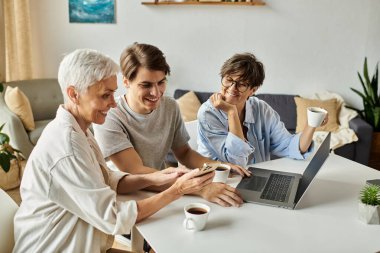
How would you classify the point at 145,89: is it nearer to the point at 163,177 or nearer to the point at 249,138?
the point at 163,177

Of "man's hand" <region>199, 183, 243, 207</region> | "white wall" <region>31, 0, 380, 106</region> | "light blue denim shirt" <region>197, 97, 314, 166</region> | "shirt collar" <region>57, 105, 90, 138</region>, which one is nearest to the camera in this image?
"shirt collar" <region>57, 105, 90, 138</region>

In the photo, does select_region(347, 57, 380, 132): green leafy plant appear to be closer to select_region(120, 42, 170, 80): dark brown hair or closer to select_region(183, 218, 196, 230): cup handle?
select_region(120, 42, 170, 80): dark brown hair

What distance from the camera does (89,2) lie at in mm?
4375

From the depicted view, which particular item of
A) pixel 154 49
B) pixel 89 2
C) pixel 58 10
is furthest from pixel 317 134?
pixel 58 10

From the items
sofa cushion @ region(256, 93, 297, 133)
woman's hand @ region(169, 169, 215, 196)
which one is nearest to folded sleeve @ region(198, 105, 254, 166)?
woman's hand @ region(169, 169, 215, 196)

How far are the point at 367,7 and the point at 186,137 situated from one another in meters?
3.17

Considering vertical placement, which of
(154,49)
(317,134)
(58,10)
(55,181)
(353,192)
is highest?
(58,10)

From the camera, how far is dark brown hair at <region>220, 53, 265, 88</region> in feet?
6.13

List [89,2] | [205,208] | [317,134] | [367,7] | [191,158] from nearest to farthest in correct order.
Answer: [205,208]
[191,158]
[317,134]
[367,7]
[89,2]

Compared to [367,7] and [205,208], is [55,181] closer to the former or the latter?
[205,208]

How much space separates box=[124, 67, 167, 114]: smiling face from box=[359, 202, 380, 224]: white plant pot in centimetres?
92

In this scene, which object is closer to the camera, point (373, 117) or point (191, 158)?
point (191, 158)

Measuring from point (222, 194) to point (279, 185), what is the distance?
0.29 meters

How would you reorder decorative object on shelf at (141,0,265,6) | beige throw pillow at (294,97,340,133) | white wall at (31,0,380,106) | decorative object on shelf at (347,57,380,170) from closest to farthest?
decorative object on shelf at (347,57,380,170)
beige throw pillow at (294,97,340,133)
decorative object on shelf at (141,0,265,6)
white wall at (31,0,380,106)
